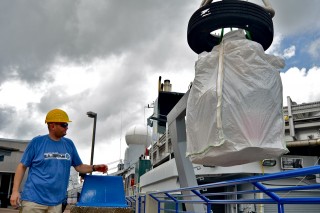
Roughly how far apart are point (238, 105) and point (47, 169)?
1863mm

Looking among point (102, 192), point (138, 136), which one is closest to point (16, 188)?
point (102, 192)

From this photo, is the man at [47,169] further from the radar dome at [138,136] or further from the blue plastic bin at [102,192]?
the radar dome at [138,136]

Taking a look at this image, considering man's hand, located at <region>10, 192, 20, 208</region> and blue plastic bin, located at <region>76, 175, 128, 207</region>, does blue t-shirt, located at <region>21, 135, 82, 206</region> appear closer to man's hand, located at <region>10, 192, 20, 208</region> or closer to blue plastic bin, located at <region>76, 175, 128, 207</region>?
man's hand, located at <region>10, 192, 20, 208</region>

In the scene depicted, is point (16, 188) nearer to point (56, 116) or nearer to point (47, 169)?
point (47, 169)

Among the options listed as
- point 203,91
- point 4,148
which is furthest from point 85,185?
point 4,148

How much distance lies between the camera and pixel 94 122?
1380cm

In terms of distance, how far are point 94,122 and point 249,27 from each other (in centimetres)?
1175

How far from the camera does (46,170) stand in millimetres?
2998

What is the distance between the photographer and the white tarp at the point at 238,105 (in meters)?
2.19

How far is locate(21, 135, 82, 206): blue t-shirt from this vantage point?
114 inches

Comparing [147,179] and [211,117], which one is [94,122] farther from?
[211,117]

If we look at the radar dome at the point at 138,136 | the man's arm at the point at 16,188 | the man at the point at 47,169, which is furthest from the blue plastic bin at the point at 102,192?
the radar dome at the point at 138,136

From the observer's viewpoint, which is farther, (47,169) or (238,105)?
(47,169)

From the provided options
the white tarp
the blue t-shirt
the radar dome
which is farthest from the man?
the radar dome
